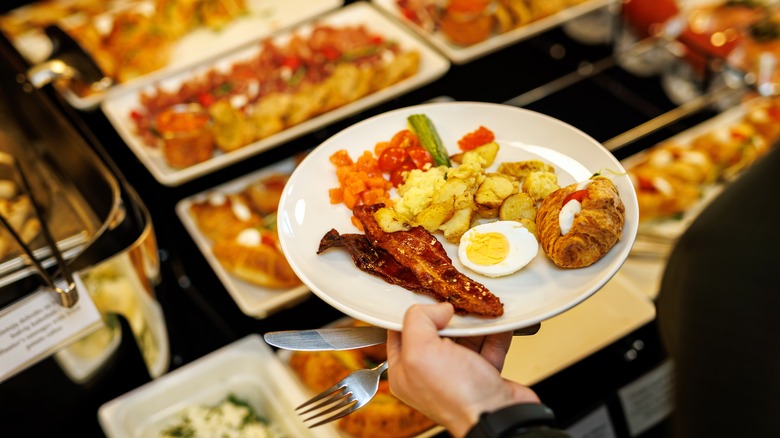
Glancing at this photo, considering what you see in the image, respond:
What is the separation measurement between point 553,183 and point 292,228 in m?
0.53

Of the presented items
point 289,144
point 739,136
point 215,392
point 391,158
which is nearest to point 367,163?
point 391,158

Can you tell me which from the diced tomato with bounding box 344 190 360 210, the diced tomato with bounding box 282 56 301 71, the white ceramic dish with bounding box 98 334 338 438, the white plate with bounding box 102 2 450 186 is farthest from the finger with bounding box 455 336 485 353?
the diced tomato with bounding box 282 56 301 71

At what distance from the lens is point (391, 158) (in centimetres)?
149

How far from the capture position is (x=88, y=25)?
3039mm

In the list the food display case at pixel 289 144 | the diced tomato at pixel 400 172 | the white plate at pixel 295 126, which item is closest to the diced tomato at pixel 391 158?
→ the diced tomato at pixel 400 172

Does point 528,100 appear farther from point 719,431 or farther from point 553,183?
point 719,431

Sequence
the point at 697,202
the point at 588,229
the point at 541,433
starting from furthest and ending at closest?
the point at 697,202 < the point at 588,229 < the point at 541,433

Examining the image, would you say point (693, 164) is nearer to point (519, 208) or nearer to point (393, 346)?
point (519, 208)

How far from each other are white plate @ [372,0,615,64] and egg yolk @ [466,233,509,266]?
1434 mm

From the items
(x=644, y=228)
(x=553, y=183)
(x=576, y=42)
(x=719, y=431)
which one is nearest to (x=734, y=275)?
(x=719, y=431)

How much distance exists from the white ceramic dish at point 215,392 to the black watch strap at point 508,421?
82cm

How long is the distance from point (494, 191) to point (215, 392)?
1048 millimetres

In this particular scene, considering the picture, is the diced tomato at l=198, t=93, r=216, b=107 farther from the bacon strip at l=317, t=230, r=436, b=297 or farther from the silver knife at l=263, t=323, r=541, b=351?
the silver knife at l=263, t=323, r=541, b=351

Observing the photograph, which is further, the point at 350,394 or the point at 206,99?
the point at 206,99
